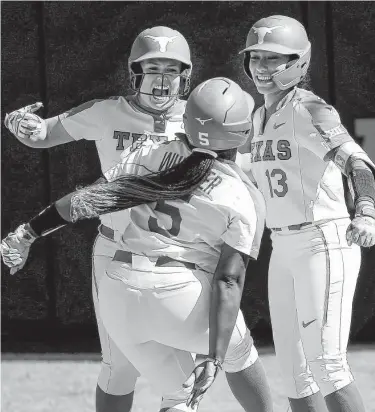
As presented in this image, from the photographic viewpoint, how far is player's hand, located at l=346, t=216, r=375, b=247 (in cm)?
343

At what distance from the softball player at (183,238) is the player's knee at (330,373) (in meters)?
0.76

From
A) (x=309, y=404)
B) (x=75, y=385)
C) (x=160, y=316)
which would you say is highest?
(x=160, y=316)

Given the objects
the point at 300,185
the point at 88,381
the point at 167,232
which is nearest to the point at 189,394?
the point at 167,232

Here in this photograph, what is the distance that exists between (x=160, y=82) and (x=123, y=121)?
24 centimetres

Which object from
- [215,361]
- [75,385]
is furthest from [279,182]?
[75,385]

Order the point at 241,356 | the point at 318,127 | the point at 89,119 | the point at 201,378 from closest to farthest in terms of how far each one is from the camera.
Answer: the point at 201,378 → the point at 241,356 → the point at 318,127 → the point at 89,119

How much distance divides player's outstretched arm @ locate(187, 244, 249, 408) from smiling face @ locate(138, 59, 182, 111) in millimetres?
1217

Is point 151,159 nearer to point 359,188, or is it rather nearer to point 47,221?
point 47,221

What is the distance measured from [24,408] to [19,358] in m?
1.39

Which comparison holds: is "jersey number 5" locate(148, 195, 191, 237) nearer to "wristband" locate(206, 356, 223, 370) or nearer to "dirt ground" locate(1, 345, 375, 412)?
"wristband" locate(206, 356, 223, 370)

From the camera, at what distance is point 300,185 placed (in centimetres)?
408

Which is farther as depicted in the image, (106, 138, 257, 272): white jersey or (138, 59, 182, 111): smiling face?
(138, 59, 182, 111): smiling face

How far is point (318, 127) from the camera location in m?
3.88

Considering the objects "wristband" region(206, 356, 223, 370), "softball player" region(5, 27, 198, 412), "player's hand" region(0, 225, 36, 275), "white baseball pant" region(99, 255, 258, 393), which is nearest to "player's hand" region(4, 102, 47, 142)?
"softball player" region(5, 27, 198, 412)
